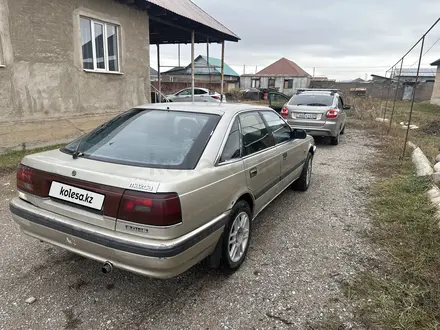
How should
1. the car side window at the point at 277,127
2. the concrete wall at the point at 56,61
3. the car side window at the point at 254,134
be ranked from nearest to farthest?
the car side window at the point at 254,134, the car side window at the point at 277,127, the concrete wall at the point at 56,61

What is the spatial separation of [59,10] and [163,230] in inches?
288

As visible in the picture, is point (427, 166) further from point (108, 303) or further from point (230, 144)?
point (108, 303)

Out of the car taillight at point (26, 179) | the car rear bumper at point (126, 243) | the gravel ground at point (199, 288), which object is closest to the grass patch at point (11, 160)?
the gravel ground at point (199, 288)

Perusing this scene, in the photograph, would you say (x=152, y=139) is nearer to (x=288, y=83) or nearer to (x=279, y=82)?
(x=288, y=83)

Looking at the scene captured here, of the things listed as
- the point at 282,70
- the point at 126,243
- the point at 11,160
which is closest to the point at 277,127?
the point at 126,243

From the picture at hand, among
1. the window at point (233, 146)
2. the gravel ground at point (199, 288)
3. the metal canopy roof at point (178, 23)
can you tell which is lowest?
the gravel ground at point (199, 288)

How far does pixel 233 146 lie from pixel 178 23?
33.5ft

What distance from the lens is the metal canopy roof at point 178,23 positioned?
9.56 meters

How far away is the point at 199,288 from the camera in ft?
8.80

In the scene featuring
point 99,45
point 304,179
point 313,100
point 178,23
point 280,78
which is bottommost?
point 304,179

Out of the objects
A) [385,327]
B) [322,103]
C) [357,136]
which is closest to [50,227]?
[385,327]

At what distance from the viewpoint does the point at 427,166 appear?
19.4 ft

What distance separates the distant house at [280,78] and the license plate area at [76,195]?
1642 inches

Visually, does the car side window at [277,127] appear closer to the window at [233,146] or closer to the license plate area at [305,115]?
the window at [233,146]
